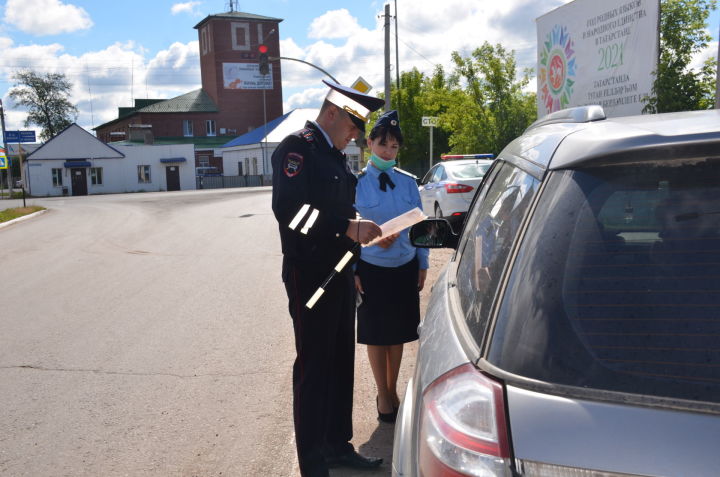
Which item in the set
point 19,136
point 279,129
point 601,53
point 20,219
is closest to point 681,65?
point 601,53

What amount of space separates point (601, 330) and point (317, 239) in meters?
1.96

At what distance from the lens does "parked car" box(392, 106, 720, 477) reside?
4.21 feet

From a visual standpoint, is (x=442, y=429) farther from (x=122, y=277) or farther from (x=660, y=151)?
(x=122, y=277)

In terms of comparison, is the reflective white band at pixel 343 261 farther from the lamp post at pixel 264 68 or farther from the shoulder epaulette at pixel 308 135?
the lamp post at pixel 264 68

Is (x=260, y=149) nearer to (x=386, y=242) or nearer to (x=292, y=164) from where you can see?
(x=386, y=242)

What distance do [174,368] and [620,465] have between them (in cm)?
481

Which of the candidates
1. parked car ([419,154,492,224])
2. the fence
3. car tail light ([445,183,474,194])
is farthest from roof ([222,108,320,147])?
car tail light ([445,183,474,194])

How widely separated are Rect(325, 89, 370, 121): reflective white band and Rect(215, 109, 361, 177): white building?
58.5 meters

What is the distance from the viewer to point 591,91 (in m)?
15.2

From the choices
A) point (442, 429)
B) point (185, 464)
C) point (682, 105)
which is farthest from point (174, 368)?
point (682, 105)

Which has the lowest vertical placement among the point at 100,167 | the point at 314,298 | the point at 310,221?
the point at 100,167

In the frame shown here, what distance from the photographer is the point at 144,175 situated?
62.4 m

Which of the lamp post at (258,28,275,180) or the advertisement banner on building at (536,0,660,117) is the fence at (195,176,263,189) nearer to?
the lamp post at (258,28,275,180)

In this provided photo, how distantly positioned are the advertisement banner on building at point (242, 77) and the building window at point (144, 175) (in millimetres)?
19818
